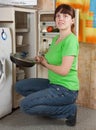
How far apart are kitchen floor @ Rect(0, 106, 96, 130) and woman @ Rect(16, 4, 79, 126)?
0.36 feet

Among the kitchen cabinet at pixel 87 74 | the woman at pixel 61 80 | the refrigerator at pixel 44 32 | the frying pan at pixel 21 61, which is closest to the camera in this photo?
the woman at pixel 61 80

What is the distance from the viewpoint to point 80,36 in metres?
2.54

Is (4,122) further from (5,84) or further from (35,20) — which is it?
(35,20)

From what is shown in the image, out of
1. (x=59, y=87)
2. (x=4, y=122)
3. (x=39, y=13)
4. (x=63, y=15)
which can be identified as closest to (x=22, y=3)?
(x=39, y=13)

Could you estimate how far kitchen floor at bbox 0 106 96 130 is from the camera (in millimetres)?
2178

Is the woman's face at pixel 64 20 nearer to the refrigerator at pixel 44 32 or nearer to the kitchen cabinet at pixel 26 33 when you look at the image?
the refrigerator at pixel 44 32

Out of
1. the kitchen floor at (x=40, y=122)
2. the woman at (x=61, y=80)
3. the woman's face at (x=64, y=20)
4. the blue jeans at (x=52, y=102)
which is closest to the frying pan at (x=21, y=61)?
the woman at (x=61, y=80)

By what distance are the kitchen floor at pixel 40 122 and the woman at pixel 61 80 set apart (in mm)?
110

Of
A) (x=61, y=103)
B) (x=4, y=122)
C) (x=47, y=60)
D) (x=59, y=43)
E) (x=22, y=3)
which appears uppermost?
(x=22, y=3)

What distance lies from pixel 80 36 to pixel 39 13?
0.57 m

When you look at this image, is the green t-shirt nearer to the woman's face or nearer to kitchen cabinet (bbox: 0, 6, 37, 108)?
the woman's face

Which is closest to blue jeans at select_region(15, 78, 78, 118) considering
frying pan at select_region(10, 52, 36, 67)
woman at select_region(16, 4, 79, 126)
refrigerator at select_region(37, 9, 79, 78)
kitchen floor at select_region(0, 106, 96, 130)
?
woman at select_region(16, 4, 79, 126)

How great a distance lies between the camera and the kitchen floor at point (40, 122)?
7.14 ft

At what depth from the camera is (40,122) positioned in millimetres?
2295
